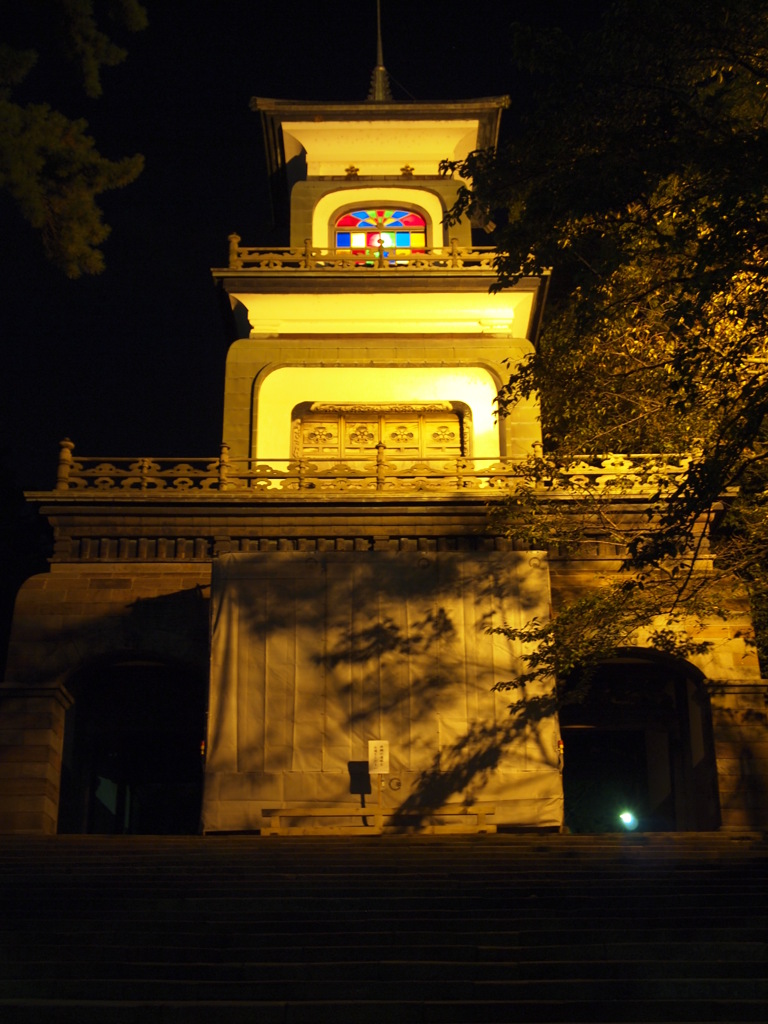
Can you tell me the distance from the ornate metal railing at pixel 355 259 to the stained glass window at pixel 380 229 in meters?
1.50

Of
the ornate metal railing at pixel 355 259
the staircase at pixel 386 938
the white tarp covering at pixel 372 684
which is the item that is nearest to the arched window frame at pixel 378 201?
the ornate metal railing at pixel 355 259

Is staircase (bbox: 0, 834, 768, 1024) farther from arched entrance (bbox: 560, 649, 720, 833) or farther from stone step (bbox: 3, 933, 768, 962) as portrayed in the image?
arched entrance (bbox: 560, 649, 720, 833)

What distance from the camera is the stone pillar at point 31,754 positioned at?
64.5ft

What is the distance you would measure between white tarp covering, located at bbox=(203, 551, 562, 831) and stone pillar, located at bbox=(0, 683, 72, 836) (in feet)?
8.84

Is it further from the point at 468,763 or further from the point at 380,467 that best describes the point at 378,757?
the point at 380,467

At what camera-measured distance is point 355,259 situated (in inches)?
1022

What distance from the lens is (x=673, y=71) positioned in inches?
543

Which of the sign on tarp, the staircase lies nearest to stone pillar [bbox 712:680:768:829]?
the sign on tarp

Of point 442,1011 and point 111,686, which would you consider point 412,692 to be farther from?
point 442,1011

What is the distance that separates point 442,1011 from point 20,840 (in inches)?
355

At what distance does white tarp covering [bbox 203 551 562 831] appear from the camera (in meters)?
19.4

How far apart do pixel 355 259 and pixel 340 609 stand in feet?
28.7

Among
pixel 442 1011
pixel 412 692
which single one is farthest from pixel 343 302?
pixel 442 1011

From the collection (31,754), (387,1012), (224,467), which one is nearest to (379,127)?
(224,467)
